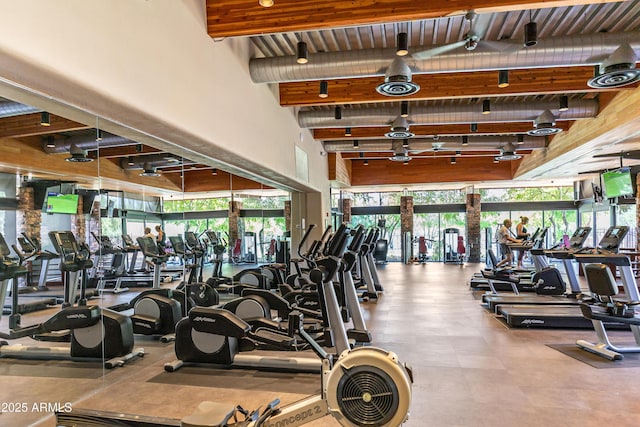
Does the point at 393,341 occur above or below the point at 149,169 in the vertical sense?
below

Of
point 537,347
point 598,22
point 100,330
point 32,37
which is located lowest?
point 537,347

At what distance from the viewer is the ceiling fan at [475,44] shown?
4254mm

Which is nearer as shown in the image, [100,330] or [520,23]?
[100,330]

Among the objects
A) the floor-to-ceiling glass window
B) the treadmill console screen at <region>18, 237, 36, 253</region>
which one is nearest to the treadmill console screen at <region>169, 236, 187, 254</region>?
the treadmill console screen at <region>18, 237, 36, 253</region>

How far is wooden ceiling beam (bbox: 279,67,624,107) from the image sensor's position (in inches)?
243

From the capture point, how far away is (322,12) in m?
4.14

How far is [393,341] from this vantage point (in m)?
4.88

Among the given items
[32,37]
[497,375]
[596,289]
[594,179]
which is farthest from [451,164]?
[32,37]

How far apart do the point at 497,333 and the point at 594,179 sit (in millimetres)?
10961

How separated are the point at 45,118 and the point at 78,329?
2.00m

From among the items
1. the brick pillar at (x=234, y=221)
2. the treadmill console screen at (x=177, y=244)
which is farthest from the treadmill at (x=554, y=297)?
the treadmill console screen at (x=177, y=244)

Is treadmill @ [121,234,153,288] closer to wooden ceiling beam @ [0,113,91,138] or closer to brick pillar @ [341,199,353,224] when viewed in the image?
wooden ceiling beam @ [0,113,91,138]

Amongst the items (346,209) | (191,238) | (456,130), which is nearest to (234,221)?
(191,238)

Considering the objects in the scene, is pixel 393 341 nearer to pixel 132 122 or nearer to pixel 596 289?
pixel 596 289
